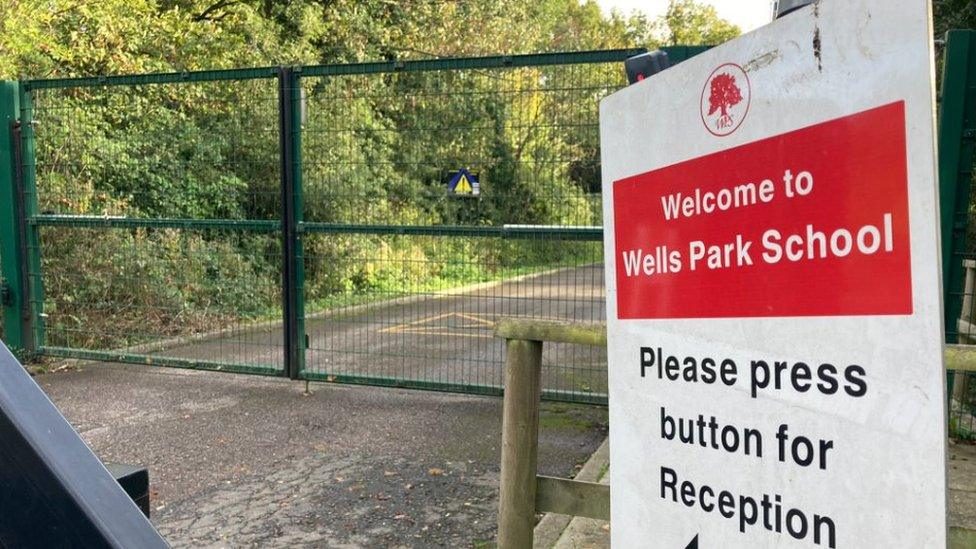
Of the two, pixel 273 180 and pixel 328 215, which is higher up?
pixel 273 180

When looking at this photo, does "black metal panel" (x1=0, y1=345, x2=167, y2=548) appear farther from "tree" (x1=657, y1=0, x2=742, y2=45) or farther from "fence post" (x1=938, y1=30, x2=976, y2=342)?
"tree" (x1=657, y1=0, x2=742, y2=45)

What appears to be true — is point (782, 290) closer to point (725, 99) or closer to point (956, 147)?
point (725, 99)

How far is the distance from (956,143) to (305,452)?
14.3 ft

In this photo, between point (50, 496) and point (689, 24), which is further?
point (689, 24)

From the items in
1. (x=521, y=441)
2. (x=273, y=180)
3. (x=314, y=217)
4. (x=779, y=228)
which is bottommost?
(x=521, y=441)

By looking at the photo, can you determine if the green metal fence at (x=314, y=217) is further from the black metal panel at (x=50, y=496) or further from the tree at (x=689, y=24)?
the tree at (x=689, y=24)

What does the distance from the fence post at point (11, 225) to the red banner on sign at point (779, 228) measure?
747 cm

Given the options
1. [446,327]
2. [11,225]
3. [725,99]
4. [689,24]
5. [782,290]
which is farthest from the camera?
[689,24]

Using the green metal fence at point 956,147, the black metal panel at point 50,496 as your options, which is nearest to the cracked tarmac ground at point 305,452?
the green metal fence at point 956,147

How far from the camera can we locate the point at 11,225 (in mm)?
7766

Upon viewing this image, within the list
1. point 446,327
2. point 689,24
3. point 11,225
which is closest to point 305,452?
point 446,327

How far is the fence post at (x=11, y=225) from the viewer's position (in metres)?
7.68

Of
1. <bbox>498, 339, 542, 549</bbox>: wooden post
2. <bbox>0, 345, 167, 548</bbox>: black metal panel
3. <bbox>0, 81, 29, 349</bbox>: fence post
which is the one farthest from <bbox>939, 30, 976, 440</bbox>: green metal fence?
<bbox>0, 81, 29, 349</bbox>: fence post

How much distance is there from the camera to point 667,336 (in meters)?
1.80
